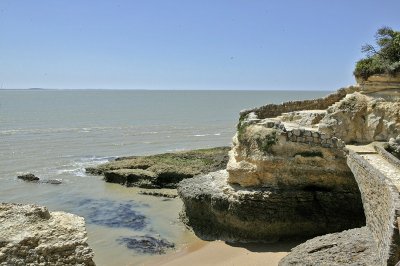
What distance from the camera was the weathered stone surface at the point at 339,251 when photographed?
1080 cm

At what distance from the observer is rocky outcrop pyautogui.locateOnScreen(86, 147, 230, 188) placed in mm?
25422

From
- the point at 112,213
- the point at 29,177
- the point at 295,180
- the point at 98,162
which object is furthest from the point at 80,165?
the point at 295,180

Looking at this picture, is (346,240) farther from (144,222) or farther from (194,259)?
(144,222)

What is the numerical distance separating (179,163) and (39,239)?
20.1m

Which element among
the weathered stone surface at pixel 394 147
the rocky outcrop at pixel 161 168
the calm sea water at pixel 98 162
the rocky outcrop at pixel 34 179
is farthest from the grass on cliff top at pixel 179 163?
the weathered stone surface at pixel 394 147

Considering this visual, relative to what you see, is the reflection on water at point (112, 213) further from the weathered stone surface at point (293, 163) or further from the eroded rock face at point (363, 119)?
the eroded rock face at point (363, 119)

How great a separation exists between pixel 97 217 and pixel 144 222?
2320 mm

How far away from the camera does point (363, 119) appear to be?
18.3m

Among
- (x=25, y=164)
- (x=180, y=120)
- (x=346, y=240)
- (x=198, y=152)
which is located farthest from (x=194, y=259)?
(x=180, y=120)

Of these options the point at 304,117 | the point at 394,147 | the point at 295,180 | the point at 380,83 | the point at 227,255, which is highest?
the point at 380,83

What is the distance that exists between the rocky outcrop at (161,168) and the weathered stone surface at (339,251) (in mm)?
13301

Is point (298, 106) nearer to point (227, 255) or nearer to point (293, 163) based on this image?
point (293, 163)

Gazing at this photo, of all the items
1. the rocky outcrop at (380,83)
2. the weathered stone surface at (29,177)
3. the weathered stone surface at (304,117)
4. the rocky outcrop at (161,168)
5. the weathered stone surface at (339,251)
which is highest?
the rocky outcrop at (380,83)

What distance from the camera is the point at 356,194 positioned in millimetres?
15531
